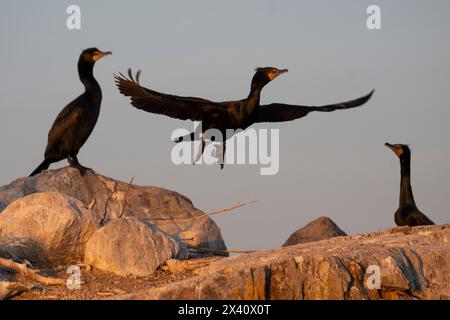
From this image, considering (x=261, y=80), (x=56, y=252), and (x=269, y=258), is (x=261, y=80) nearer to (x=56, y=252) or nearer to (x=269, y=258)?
(x=56, y=252)

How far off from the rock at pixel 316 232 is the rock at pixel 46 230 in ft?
14.3

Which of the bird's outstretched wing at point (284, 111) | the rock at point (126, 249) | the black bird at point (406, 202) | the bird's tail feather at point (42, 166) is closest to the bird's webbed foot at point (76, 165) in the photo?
the bird's tail feather at point (42, 166)

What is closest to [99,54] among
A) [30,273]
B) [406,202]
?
[406,202]

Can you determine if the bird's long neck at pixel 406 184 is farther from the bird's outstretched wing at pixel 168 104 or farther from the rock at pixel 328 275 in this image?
the rock at pixel 328 275

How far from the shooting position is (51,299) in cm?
814

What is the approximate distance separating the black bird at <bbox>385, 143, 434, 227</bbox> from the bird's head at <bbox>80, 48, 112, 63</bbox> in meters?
4.53

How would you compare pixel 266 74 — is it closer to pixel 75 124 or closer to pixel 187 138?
pixel 187 138

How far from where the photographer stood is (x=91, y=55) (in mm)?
13977

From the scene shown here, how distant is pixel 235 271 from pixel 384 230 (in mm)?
3072

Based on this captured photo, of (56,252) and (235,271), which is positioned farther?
(56,252)

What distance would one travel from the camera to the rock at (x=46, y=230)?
9.50 metres

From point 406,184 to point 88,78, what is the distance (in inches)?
190
